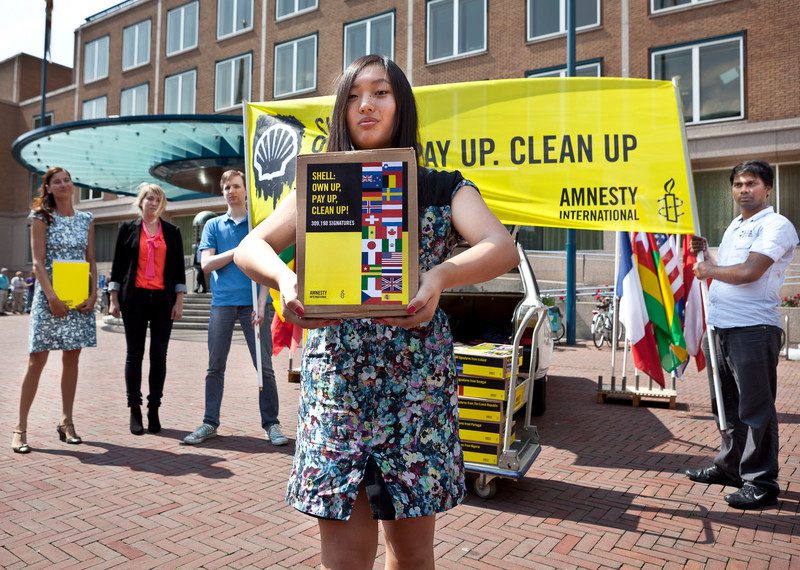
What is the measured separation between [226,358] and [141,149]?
15297mm

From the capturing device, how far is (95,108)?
1329 inches

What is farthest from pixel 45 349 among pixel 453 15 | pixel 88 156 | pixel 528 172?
pixel 453 15

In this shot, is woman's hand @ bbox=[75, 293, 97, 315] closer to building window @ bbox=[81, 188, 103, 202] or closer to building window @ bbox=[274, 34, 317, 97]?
building window @ bbox=[274, 34, 317, 97]

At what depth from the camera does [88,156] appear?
62.8 feet

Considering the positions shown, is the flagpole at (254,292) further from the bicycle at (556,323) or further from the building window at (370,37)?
the building window at (370,37)

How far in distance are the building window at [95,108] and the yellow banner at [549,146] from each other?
1279 inches

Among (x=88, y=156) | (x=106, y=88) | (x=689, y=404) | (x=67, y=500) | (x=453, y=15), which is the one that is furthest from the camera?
(x=106, y=88)

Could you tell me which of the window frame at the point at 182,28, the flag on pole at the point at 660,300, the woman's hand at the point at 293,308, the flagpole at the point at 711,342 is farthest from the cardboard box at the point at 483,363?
the window frame at the point at 182,28

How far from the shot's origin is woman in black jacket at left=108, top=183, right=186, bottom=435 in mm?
5391

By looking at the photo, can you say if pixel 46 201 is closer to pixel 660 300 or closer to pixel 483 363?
pixel 483 363

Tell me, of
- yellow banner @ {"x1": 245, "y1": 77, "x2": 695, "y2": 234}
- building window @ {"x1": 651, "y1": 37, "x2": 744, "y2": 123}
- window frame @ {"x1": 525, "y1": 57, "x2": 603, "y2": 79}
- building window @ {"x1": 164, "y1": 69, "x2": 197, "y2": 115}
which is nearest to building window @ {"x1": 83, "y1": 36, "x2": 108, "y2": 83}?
building window @ {"x1": 164, "y1": 69, "x2": 197, "y2": 115}

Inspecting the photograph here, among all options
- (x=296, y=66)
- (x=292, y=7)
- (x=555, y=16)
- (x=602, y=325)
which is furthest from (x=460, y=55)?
(x=602, y=325)

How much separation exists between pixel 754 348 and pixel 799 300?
11992mm

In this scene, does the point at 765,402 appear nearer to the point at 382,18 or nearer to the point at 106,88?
the point at 382,18
